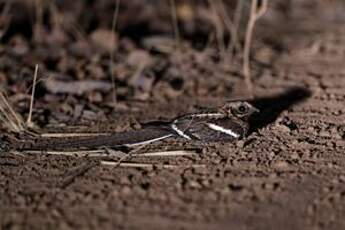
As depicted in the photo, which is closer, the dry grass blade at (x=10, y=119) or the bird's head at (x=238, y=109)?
the bird's head at (x=238, y=109)

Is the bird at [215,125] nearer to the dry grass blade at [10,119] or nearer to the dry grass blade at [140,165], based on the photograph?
the dry grass blade at [140,165]

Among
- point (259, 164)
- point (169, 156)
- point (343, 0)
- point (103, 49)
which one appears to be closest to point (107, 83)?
point (103, 49)

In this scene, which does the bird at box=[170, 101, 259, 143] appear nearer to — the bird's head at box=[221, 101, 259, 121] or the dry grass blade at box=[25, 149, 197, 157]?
the bird's head at box=[221, 101, 259, 121]

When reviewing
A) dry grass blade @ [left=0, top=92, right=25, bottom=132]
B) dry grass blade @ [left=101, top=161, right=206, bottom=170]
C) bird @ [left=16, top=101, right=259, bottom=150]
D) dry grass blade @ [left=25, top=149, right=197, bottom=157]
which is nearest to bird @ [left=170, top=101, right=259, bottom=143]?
bird @ [left=16, top=101, right=259, bottom=150]

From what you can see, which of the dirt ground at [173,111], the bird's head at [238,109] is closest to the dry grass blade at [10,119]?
the dirt ground at [173,111]

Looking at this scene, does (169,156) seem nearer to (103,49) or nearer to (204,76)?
(204,76)

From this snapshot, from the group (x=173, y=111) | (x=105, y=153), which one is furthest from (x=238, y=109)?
(x=105, y=153)
